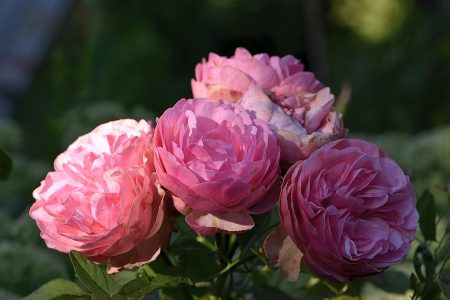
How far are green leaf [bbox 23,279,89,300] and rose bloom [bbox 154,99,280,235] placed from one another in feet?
0.42

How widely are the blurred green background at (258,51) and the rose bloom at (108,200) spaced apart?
834 millimetres

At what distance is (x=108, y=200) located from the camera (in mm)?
591

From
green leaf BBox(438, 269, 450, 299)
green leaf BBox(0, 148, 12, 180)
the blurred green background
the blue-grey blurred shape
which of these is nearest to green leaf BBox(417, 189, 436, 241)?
green leaf BBox(438, 269, 450, 299)

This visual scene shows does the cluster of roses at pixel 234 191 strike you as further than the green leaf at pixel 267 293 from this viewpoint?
No

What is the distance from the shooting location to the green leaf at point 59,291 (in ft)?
2.19

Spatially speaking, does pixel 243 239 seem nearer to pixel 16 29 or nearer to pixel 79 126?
pixel 79 126

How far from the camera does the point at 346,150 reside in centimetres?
59

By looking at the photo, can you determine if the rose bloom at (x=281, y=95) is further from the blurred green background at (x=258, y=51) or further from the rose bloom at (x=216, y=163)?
the blurred green background at (x=258, y=51)

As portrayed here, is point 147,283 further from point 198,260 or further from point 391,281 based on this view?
point 391,281

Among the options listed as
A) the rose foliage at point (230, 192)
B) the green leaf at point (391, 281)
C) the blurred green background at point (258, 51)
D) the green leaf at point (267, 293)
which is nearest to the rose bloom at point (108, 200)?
the rose foliage at point (230, 192)

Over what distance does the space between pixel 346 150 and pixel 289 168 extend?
40mm

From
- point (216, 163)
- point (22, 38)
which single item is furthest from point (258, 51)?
point (216, 163)

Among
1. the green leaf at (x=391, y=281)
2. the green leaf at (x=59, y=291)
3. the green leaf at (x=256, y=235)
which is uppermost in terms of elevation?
the green leaf at (x=256, y=235)

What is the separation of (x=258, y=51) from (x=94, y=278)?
7.28ft
